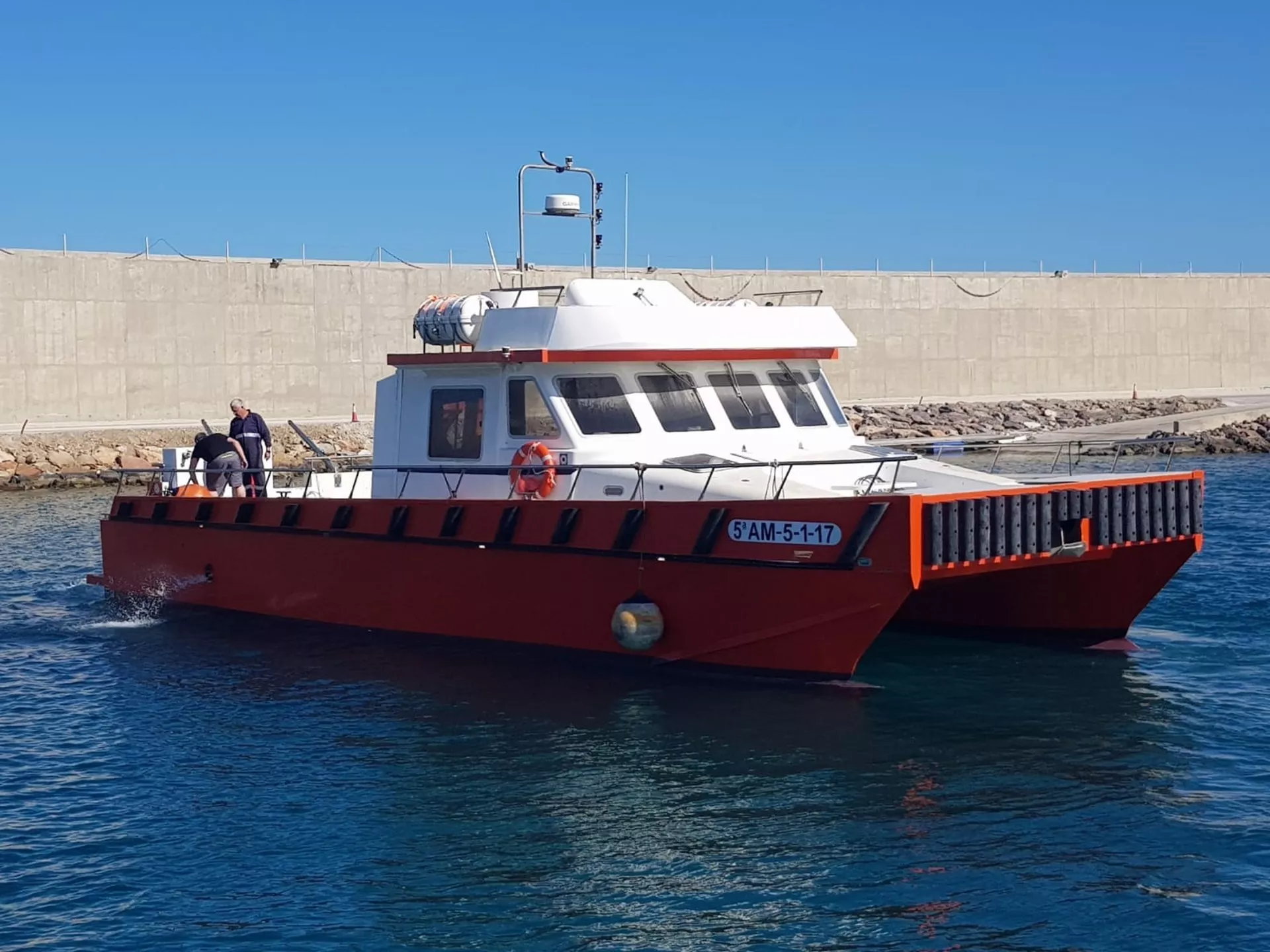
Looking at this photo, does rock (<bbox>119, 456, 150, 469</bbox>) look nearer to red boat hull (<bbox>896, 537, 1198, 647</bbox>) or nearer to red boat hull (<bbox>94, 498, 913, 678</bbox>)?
red boat hull (<bbox>94, 498, 913, 678</bbox>)

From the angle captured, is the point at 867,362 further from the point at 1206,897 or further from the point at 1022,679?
the point at 1206,897

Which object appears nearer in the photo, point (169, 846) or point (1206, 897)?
point (1206, 897)

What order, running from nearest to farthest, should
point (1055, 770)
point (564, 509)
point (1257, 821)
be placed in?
point (1257, 821) < point (1055, 770) < point (564, 509)

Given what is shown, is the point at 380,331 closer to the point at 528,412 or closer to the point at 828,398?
the point at 828,398

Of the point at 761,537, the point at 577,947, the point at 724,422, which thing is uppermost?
the point at 724,422

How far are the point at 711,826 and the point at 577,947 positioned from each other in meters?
1.89

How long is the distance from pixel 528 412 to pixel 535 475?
77 centimetres

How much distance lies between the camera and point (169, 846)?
9.77m

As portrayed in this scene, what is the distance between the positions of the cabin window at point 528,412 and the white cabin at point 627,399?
0.04 feet

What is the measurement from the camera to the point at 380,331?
45.7 meters

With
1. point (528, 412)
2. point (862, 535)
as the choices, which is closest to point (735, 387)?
point (528, 412)

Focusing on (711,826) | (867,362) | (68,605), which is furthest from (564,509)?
(867,362)

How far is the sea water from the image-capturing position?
8469 mm

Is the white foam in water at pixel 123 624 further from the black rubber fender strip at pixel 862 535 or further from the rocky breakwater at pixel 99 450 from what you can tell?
the rocky breakwater at pixel 99 450
